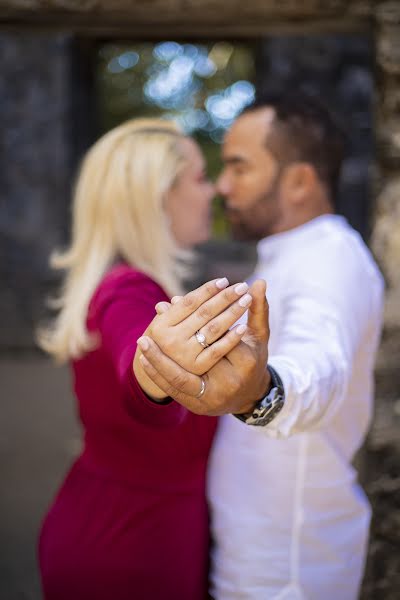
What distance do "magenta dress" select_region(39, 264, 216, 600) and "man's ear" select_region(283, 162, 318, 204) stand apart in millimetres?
566

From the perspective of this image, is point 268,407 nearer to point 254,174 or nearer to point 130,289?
point 130,289

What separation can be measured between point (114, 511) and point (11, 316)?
18.6 ft

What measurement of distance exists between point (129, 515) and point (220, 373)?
80 centimetres

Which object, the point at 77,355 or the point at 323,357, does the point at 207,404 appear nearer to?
the point at 323,357

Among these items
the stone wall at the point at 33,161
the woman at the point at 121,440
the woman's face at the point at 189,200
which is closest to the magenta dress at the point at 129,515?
the woman at the point at 121,440

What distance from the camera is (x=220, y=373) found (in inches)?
42.3

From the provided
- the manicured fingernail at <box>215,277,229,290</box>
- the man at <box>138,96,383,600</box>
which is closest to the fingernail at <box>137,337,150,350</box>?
the manicured fingernail at <box>215,277,229,290</box>

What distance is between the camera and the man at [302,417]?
4.74 feet

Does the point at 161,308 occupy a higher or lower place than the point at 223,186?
higher

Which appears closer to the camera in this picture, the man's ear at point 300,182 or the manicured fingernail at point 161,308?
the manicured fingernail at point 161,308

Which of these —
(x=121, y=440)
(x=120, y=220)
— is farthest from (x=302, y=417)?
(x=120, y=220)

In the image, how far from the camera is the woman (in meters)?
1.71

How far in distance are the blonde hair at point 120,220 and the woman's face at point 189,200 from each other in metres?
0.09

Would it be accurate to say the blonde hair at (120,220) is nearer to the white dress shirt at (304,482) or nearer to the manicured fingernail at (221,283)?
the white dress shirt at (304,482)
